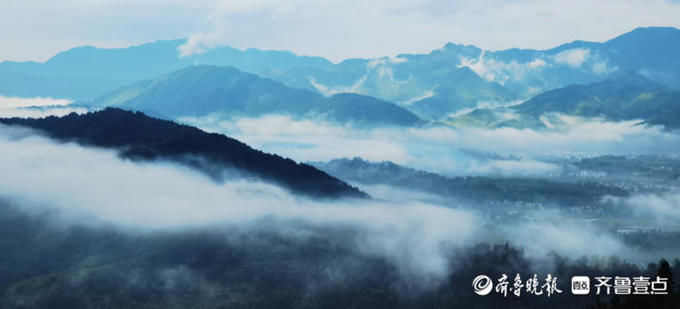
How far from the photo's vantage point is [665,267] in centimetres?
13850

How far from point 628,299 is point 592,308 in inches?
308

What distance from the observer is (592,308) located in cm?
14025

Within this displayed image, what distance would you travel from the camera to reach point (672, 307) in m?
136

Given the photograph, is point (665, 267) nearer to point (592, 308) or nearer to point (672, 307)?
point (672, 307)

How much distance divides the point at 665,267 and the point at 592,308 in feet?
56.0

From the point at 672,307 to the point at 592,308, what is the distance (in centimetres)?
1541

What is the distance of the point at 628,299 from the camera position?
140 meters

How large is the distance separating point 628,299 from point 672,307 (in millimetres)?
8309

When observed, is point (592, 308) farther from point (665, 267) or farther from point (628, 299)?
point (665, 267)

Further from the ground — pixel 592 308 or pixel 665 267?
pixel 665 267

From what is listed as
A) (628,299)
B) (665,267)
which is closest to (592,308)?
(628,299)

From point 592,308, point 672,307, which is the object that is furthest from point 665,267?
point 592,308
